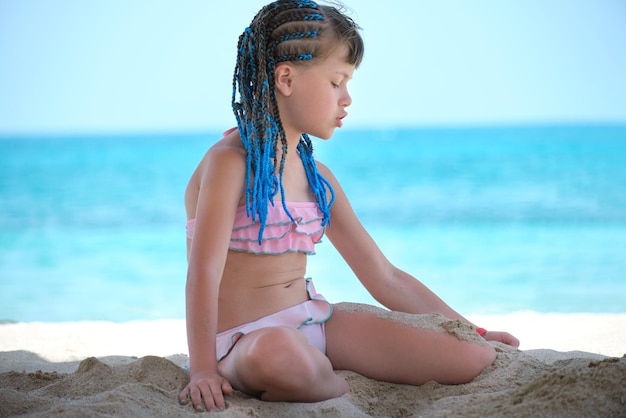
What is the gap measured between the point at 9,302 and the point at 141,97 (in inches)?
983

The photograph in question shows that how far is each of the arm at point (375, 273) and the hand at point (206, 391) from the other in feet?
2.79

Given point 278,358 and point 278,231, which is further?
point 278,231

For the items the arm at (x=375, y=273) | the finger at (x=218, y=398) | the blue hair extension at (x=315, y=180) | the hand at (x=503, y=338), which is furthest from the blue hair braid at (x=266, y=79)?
the hand at (x=503, y=338)

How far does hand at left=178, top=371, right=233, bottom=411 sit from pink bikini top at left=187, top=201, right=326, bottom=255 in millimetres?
439

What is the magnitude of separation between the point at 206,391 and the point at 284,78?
1.01 metres

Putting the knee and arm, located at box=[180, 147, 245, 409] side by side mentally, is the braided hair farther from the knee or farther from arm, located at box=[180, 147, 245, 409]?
the knee

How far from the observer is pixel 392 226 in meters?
11.4

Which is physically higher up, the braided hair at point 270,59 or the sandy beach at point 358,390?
the braided hair at point 270,59

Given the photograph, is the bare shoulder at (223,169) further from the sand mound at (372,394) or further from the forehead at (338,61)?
the sand mound at (372,394)

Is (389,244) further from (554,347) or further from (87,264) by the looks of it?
(554,347)

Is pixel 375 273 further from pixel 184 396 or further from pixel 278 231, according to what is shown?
pixel 184 396

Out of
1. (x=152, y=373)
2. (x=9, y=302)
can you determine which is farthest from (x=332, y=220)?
(x=9, y=302)

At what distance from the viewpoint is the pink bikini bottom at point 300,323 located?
219 centimetres

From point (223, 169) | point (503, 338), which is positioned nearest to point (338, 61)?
point (223, 169)
